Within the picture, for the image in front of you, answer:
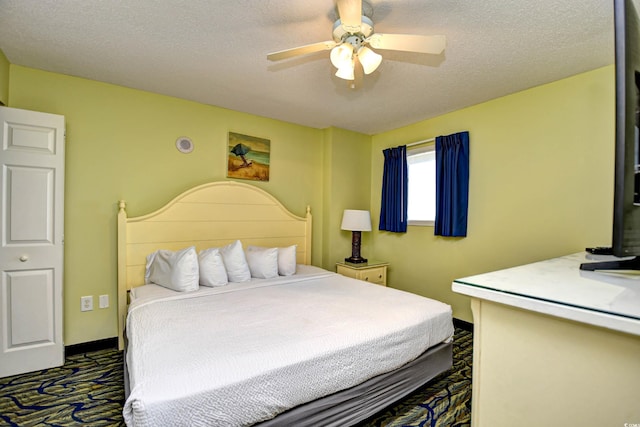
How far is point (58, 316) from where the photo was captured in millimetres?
2348

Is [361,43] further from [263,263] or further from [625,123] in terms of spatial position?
[263,263]

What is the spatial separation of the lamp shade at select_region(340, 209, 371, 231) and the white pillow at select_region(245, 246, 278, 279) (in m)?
1.09

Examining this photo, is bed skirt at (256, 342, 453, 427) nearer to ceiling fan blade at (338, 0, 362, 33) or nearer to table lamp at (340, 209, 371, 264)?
table lamp at (340, 209, 371, 264)

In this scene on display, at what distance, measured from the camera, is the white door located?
218 cm

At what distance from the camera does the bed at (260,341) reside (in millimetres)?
1197

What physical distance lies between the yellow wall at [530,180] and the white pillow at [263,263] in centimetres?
184

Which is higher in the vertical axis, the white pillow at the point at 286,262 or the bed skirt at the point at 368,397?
the white pillow at the point at 286,262

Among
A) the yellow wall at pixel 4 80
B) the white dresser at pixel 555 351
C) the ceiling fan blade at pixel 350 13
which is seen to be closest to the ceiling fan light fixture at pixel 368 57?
the ceiling fan blade at pixel 350 13

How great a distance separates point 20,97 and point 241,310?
2576 mm

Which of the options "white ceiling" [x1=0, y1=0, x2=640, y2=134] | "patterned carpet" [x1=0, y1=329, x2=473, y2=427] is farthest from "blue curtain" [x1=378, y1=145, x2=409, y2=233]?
"patterned carpet" [x1=0, y1=329, x2=473, y2=427]

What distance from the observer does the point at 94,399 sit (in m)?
1.95

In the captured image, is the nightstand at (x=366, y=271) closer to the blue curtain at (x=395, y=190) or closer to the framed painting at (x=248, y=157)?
the blue curtain at (x=395, y=190)

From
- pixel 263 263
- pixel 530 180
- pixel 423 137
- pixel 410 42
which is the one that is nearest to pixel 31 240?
pixel 263 263

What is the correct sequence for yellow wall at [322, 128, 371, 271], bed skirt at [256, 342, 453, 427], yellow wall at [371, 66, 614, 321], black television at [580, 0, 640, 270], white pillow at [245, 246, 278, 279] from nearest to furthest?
black television at [580, 0, 640, 270], bed skirt at [256, 342, 453, 427], yellow wall at [371, 66, 614, 321], white pillow at [245, 246, 278, 279], yellow wall at [322, 128, 371, 271]
